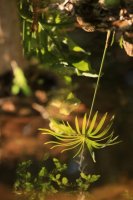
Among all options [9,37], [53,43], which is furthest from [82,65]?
[9,37]

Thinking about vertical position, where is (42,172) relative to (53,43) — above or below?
below

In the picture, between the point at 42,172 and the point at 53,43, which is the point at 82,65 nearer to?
the point at 53,43

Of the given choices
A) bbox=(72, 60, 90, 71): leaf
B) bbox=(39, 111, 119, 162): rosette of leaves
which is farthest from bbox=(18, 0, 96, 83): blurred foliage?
bbox=(39, 111, 119, 162): rosette of leaves

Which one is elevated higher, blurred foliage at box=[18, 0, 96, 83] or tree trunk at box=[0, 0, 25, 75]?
blurred foliage at box=[18, 0, 96, 83]

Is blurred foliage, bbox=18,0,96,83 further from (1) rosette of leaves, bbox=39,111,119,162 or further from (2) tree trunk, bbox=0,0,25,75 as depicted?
(2) tree trunk, bbox=0,0,25,75

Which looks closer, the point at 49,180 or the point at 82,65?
the point at 49,180

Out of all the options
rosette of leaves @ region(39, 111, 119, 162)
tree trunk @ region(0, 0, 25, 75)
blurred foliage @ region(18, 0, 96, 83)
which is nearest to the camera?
rosette of leaves @ region(39, 111, 119, 162)

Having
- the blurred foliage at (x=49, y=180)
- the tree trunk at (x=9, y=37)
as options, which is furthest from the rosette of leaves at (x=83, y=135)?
the tree trunk at (x=9, y=37)

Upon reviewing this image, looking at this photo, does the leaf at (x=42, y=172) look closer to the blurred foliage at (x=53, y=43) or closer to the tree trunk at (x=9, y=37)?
the blurred foliage at (x=53, y=43)
